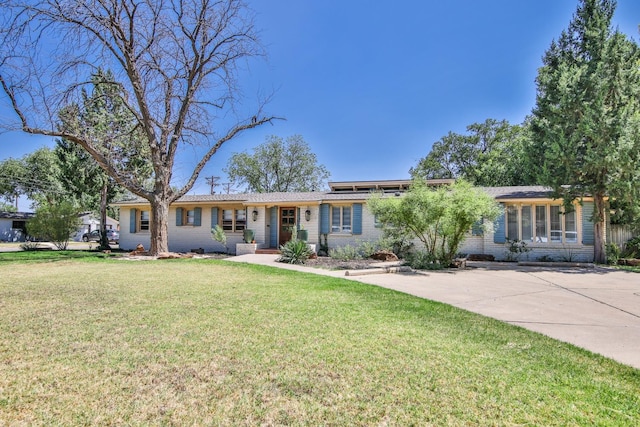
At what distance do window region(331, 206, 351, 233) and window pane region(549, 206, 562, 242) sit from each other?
8890mm

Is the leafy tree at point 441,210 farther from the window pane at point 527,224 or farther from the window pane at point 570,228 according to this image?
the window pane at point 570,228

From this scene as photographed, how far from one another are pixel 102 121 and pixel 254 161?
20650 millimetres

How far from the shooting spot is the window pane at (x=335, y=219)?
16844 mm

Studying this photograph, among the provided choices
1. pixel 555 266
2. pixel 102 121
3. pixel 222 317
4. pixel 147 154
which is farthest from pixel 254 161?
pixel 222 317

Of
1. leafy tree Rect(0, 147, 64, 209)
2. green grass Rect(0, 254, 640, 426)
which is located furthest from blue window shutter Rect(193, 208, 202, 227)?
leafy tree Rect(0, 147, 64, 209)

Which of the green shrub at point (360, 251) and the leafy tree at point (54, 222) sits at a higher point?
the leafy tree at point (54, 222)

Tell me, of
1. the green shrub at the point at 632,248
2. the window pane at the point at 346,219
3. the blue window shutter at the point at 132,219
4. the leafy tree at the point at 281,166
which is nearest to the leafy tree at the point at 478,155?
the leafy tree at the point at 281,166

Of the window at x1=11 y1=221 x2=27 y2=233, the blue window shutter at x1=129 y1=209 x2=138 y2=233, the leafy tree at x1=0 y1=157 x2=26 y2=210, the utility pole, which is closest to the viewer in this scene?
the blue window shutter at x1=129 y1=209 x2=138 y2=233

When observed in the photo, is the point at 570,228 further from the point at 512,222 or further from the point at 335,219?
the point at 335,219

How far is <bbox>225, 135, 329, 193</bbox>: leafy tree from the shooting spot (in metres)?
37.8

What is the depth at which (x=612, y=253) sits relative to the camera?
1324cm

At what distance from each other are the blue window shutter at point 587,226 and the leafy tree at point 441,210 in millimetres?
5713

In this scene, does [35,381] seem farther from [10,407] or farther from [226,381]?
[226,381]

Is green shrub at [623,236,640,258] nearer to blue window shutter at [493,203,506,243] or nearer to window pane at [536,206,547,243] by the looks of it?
window pane at [536,206,547,243]
